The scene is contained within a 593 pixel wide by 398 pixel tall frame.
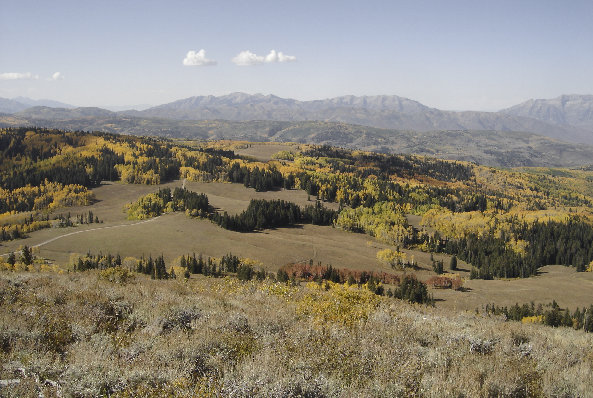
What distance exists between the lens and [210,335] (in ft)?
39.2

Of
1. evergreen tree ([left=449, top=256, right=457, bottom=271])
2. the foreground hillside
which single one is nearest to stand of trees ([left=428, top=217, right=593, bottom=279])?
evergreen tree ([left=449, top=256, right=457, bottom=271])

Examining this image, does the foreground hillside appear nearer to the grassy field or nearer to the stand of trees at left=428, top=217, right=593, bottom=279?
the grassy field

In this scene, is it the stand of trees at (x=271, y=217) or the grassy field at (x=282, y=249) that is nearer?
the grassy field at (x=282, y=249)

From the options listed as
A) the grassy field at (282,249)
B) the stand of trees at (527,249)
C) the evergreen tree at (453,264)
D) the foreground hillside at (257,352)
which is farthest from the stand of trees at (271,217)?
the foreground hillside at (257,352)

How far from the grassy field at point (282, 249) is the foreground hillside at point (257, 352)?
58.2 meters

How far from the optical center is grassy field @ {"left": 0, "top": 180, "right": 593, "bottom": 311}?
7931 cm

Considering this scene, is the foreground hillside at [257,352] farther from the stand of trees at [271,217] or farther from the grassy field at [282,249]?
the stand of trees at [271,217]

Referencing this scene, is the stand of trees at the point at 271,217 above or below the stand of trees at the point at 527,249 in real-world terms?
above

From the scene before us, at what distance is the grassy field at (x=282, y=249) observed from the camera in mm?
79312

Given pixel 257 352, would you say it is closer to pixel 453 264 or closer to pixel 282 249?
pixel 282 249

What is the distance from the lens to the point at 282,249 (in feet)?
341

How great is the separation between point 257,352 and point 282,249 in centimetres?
9357

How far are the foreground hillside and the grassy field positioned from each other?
191ft

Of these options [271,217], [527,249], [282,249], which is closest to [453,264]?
[527,249]
